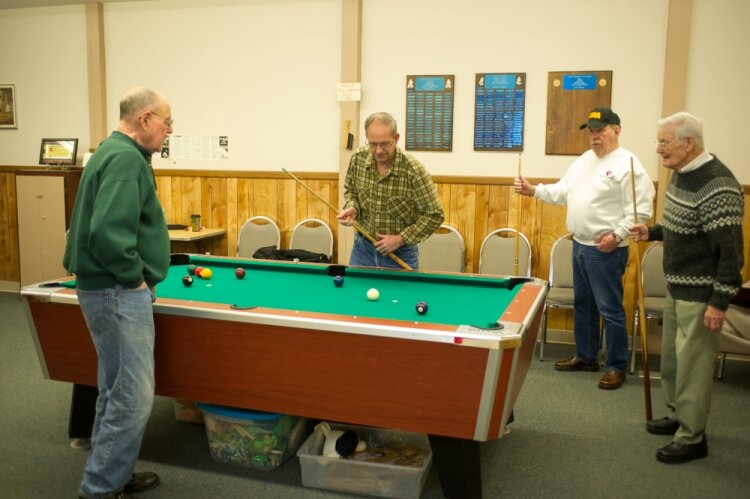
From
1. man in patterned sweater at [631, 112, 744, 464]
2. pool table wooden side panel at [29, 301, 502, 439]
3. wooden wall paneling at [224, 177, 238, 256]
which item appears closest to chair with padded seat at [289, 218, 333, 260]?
wooden wall paneling at [224, 177, 238, 256]

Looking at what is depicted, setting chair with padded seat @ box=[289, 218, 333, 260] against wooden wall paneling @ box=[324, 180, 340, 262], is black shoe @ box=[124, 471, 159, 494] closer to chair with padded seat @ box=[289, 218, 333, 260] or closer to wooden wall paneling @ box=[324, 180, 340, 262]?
chair with padded seat @ box=[289, 218, 333, 260]

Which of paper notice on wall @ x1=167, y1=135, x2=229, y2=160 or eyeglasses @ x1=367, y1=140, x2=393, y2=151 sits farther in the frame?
paper notice on wall @ x1=167, y1=135, x2=229, y2=160

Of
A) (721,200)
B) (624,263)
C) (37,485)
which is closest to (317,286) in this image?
(37,485)

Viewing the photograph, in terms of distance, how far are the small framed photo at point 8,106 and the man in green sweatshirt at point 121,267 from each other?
4.77m

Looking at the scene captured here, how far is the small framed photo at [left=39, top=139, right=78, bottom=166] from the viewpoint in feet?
19.4

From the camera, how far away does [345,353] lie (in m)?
2.24

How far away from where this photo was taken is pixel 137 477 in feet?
8.44

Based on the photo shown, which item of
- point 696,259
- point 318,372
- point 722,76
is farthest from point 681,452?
point 722,76

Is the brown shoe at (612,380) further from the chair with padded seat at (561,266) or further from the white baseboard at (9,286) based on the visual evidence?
the white baseboard at (9,286)

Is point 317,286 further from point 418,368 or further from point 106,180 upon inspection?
Answer: point 106,180

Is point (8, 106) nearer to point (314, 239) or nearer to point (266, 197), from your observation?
point (266, 197)

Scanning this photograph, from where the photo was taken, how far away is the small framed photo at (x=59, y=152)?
5918 millimetres

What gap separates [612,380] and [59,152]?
5.10 meters

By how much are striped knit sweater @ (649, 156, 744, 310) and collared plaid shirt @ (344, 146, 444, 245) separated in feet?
3.92
